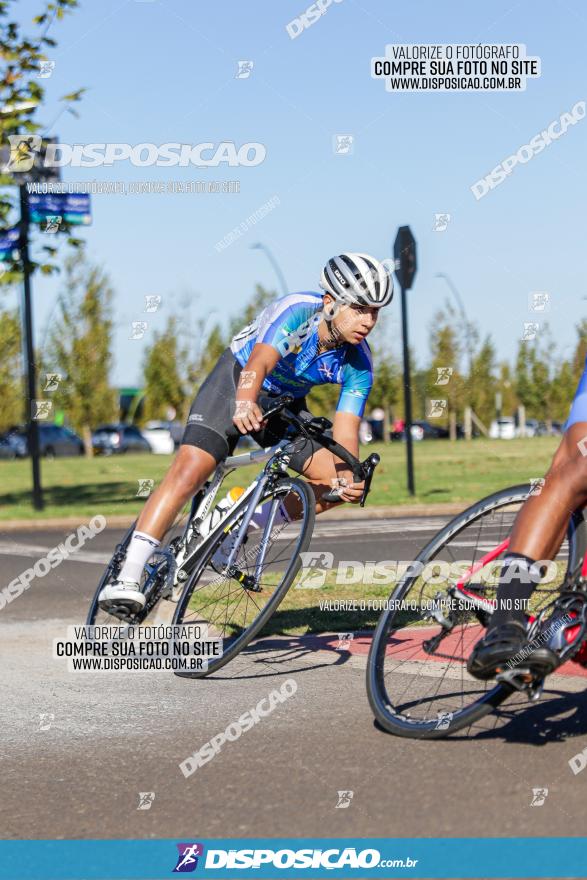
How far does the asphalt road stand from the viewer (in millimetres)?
3232

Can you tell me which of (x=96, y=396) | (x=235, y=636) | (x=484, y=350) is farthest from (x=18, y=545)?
(x=96, y=396)

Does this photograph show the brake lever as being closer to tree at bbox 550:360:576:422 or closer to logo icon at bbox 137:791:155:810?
logo icon at bbox 137:791:155:810

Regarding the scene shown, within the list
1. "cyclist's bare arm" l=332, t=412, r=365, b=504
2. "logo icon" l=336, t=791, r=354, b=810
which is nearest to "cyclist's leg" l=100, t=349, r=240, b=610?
"cyclist's bare arm" l=332, t=412, r=365, b=504

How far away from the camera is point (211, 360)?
5694 cm

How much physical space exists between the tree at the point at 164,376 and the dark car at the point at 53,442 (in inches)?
241

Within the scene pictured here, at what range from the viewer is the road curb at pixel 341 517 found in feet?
52.7

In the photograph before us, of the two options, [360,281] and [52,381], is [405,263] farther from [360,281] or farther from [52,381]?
[360,281]

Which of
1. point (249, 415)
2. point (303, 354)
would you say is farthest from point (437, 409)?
point (249, 415)

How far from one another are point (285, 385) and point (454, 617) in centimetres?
197

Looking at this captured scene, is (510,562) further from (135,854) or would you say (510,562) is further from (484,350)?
(484,350)

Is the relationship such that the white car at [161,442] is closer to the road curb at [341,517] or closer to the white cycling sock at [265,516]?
the road curb at [341,517]

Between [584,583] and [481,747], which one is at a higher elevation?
[584,583]

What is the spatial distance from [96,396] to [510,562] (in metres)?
63.1

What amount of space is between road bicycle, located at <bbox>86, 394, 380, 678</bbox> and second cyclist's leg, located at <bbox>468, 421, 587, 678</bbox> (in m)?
1.47
